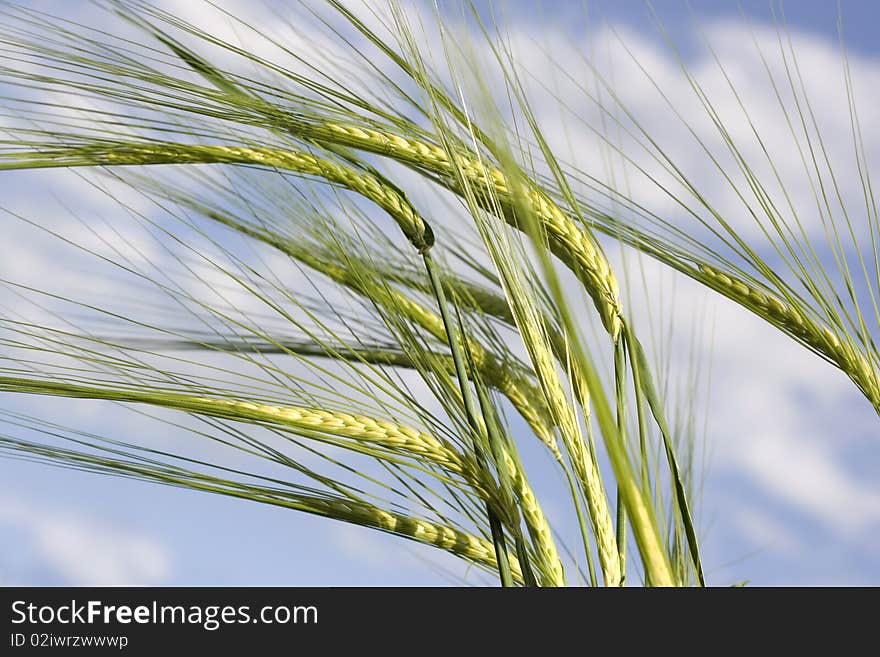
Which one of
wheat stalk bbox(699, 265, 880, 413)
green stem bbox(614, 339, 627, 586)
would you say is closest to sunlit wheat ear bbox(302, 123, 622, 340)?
green stem bbox(614, 339, 627, 586)

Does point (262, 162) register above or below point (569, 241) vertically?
above

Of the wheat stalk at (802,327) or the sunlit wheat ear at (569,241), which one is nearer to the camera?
the sunlit wheat ear at (569,241)

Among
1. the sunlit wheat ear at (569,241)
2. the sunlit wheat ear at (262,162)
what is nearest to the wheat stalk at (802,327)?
the sunlit wheat ear at (569,241)

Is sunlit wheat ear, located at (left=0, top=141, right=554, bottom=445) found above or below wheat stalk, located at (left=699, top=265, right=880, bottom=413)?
above

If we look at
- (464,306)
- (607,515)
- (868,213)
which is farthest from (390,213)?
(868,213)

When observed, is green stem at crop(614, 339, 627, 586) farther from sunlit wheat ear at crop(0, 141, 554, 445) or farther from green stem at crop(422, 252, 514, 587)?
sunlit wheat ear at crop(0, 141, 554, 445)

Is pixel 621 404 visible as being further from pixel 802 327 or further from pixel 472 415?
pixel 802 327

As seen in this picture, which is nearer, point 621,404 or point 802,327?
point 621,404

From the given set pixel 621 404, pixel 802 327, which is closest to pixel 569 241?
pixel 621 404

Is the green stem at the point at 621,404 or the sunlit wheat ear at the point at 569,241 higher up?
the sunlit wheat ear at the point at 569,241

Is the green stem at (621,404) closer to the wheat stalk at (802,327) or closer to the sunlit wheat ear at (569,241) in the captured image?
the sunlit wheat ear at (569,241)

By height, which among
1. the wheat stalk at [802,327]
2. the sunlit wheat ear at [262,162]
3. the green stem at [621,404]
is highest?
the sunlit wheat ear at [262,162]
